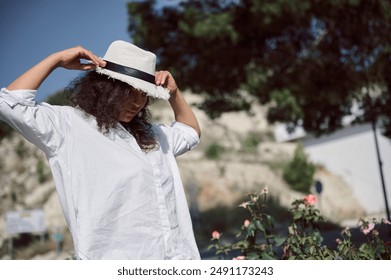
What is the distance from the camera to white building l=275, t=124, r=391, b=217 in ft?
44.0

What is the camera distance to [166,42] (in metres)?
7.18

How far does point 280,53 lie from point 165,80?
6.09 meters

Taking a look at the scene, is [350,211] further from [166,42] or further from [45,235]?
[166,42]

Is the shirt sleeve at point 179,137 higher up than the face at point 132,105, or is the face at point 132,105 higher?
the face at point 132,105

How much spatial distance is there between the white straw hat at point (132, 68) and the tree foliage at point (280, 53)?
4.96 meters

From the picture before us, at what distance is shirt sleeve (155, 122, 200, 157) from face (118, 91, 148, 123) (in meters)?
0.14

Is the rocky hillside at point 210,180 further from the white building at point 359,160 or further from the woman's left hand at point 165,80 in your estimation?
the woman's left hand at point 165,80

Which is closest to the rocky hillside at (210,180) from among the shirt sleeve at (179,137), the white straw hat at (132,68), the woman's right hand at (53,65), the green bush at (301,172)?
the green bush at (301,172)

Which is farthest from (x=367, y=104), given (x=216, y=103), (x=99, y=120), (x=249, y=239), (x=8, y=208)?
(x=8, y=208)

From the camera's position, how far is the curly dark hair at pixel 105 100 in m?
1.47

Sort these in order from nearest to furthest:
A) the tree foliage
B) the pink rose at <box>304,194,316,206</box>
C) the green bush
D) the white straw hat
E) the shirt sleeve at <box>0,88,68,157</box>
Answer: the shirt sleeve at <box>0,88,68,157</box>, the white straw hat, the pink rose at <box>304,194,316,206</box>, the tree foliage, the green bush

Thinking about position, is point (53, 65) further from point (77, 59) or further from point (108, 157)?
point (108, 157)

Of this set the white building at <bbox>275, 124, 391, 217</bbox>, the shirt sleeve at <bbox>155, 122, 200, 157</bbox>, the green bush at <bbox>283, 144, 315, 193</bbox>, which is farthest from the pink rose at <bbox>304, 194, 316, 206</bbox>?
the green bush at <bbox>283, 144, 315, 193</bbox>

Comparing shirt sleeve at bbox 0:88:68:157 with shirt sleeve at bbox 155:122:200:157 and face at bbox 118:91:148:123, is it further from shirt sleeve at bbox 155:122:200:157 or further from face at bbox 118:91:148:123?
shirt sleeve at bbox 155:122:200:157
